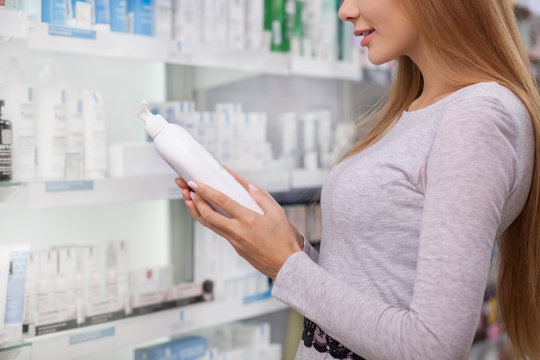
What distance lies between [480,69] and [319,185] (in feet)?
3.75

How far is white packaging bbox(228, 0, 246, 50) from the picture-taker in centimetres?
161

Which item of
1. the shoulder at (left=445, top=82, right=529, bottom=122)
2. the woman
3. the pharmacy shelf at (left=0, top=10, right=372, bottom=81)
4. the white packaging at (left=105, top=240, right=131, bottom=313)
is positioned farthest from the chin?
A: the white packaging at (left=105, top=240, right=131, bottom=313)

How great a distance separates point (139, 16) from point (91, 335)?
0.84 metres

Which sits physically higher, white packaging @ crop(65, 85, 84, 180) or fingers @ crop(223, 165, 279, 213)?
white packaging @ crop(65, 85, 84, 180)

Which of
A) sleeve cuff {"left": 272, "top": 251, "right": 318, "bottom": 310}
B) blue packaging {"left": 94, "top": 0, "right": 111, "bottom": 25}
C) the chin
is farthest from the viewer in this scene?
blue packaging {"left": 94, "top": 0, "right": 111, "bottom": 25}

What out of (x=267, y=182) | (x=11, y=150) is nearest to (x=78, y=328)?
(x=11, y=150)

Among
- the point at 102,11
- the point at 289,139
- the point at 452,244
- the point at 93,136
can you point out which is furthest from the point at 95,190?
the point at 452,244

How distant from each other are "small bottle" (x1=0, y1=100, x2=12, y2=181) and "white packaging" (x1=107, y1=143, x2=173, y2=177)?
276mm

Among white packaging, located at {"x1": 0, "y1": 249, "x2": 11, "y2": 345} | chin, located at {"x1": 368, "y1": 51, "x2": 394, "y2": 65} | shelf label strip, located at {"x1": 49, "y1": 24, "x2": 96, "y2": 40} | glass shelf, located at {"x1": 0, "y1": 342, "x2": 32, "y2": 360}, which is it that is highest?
shelf label strip, located at {"x1": 49, "y1": 24, "x2": 96, "y2": 40}

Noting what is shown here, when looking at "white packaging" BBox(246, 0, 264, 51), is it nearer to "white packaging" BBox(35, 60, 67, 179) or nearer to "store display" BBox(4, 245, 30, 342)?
"white packaging" BBox(35, 60, 67, 179)

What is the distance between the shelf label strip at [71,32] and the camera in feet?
→ 3.94

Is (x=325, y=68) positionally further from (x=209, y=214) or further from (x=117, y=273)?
(x=209, y=214)

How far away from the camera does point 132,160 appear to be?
1392mm

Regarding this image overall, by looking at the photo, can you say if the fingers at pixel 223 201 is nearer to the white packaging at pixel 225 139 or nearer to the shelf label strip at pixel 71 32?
the shelf label strip at pixel 71 32
